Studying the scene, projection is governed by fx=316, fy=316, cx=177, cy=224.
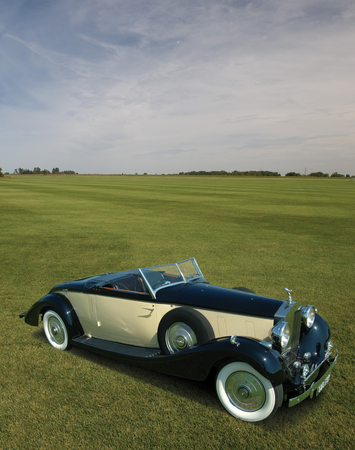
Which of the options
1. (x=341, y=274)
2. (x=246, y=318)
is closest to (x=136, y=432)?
(x=246, y=318)

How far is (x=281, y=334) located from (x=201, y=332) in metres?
0.84

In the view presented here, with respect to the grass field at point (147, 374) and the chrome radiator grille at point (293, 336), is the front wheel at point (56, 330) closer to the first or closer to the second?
the grass field at point (147, 374)

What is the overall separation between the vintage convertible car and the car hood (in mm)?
11

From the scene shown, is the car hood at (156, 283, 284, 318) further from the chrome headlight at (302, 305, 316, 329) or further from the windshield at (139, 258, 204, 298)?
the chrome headlight at (302, 305, 316, 329)

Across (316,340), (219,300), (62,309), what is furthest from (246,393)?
(62,309)

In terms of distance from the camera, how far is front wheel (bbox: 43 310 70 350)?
15.0 ft

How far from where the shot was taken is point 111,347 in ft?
13.5

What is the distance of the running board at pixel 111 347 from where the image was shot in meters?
3.86

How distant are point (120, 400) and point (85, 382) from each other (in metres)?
0.59

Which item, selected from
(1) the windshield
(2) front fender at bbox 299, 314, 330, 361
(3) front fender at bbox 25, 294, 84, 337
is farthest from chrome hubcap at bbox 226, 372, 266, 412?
(3) front fender at bbox 25, 294, 84, 337

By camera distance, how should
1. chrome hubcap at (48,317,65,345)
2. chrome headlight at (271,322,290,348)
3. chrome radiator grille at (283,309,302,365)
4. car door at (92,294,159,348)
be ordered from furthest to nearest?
chrome hubcap at (48,317,65,345)
car door at (92,294,159,348)
chrome radiator grille at (283,309,302,365)
chrome headlight at (271,322,290,348)

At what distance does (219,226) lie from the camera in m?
15.9

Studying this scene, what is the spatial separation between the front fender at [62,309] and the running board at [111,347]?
0.15m

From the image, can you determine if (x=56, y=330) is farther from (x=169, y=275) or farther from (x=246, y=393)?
(x=246, y=393)
